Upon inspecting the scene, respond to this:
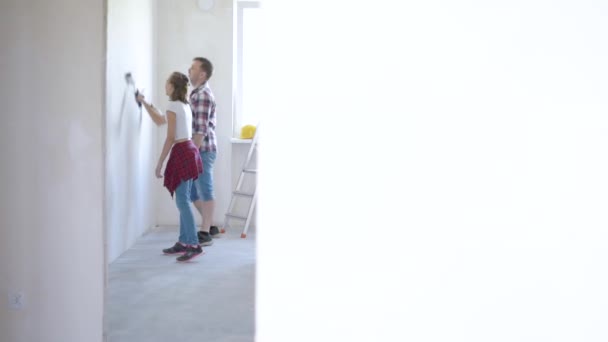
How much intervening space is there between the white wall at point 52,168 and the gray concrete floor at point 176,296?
295 mm

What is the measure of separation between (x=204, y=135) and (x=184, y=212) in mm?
829

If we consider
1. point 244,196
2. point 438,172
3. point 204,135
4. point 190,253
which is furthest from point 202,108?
point 438,172

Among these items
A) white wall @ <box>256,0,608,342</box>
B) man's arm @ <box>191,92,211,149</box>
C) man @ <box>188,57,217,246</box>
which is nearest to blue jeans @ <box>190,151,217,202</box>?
man @ <box>188,57,217,246</box>

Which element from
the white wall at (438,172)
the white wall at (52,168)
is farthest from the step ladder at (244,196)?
the white wall at (438,172)

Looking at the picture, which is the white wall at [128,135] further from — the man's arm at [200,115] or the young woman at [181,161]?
the man's arm at [200,115]

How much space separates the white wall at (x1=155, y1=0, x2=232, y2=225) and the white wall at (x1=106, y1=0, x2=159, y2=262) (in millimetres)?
431

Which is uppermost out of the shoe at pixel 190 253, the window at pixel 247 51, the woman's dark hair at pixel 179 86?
the window at pixel 247 51

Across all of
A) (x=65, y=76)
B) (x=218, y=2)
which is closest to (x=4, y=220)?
(x=65, y=76)

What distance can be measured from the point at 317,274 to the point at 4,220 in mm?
1550

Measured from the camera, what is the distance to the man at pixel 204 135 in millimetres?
4805

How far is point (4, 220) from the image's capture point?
8.73 ft

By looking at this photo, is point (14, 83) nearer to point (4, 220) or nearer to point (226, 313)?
point (4, 220)

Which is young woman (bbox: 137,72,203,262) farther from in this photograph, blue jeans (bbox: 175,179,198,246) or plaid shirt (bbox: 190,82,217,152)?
plaid shirt (bbox: 190,82,217,152)

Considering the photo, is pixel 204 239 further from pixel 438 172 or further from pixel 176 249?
pixel 438 172
